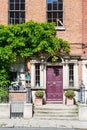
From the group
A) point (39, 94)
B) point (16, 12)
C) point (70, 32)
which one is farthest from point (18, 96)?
point (16, 12)

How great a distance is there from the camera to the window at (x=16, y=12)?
23516mm

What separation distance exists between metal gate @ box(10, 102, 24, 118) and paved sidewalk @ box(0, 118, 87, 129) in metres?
0.89

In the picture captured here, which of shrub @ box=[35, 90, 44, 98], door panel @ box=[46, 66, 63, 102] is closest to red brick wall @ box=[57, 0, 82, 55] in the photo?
door panel @ box=[46, 66, 63, 102]

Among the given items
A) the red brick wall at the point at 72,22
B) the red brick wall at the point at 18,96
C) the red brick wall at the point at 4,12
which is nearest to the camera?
the red brick wall at the point at 18,96

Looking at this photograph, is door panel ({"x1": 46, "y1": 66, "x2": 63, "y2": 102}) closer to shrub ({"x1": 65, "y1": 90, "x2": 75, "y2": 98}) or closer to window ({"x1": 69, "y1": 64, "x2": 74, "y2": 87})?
window ({"x1": 69, "y1": 64, "x2": 74, "y2": 87})

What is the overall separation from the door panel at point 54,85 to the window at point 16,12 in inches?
146

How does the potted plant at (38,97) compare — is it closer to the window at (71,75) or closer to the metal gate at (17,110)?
the metal gate at (17,110)

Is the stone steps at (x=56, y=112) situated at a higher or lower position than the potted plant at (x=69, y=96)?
lower

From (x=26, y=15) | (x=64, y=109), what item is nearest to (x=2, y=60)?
(x=26, y=15)

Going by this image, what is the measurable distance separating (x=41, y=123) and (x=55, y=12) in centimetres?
806

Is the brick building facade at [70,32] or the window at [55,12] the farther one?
the window at [55,12]

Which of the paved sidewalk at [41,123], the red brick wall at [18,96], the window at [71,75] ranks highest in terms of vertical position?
the window at [71,75]

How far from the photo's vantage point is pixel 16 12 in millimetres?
23578

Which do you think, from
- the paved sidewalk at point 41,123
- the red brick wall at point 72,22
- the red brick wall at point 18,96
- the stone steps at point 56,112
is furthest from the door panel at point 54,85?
the paved sidewalk at point 41,123
